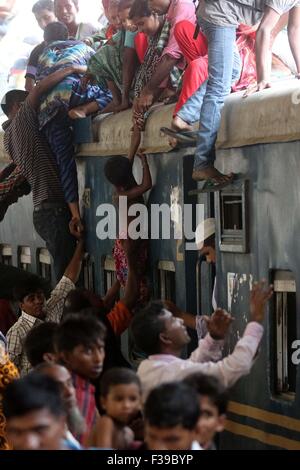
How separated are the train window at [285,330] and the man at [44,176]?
4.41 m

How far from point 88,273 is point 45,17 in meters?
3.25

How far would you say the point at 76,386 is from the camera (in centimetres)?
674

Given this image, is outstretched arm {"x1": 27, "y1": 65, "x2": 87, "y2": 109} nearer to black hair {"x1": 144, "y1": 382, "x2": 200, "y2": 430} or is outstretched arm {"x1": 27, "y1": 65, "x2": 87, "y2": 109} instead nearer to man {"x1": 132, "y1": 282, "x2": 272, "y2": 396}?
man {"x1": 132, "y1": 282, "x2": 272, "y2": 396}

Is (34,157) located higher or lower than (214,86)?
lower

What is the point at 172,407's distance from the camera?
5.32 m

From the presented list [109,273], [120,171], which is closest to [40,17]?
[109,273]

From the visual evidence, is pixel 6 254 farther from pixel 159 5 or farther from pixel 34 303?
Result: pixel 159 5

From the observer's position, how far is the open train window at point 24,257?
14.4 meters

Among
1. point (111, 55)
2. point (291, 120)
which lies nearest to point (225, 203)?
point (291, 120)

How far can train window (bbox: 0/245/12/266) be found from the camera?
50.0 ft

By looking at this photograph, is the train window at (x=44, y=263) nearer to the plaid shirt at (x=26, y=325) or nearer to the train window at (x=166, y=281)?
the plaid shirt at (x=26, y=325)

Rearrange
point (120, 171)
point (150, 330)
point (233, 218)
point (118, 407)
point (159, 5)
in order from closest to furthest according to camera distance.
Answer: point (118, 407)
point (150, 330)
point (233, 218)
point (159, 5)
point (120, 171)

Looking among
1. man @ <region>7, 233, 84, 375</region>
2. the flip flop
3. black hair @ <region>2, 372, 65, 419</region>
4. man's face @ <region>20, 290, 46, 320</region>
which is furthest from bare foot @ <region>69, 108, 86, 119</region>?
black hair @ <region>2, 372, 65, 419</region>

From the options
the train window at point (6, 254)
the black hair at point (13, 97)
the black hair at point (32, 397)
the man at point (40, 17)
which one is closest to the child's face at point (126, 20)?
the black hair at point (13, 97)
